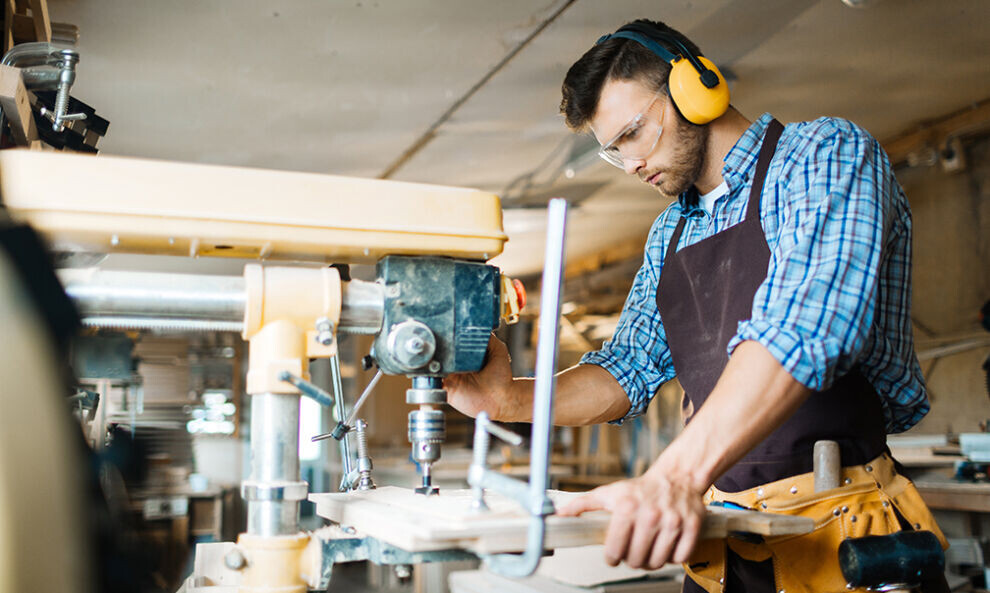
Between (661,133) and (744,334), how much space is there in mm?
728

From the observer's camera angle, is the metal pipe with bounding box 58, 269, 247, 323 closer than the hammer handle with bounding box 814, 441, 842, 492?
Yes

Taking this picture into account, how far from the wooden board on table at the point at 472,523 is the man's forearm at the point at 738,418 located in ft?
0.23

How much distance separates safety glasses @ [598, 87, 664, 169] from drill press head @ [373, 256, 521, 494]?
2.47 ft

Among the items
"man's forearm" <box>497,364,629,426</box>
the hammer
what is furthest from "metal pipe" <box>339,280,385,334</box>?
the hammer

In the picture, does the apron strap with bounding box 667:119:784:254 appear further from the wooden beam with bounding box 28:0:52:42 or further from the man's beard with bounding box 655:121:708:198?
the wooden beam with bounding box 28:0:52:42

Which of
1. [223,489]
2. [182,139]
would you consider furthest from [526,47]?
[223,489]

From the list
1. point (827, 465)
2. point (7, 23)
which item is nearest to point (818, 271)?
point (827, 465)

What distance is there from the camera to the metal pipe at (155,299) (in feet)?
3.03

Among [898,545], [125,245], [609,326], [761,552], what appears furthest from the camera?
A: [609,326]

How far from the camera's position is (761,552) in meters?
1.29

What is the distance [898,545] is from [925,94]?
3.93 metres

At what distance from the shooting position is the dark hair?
1703mm

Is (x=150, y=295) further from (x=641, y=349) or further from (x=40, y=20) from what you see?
(x=40, y=20)

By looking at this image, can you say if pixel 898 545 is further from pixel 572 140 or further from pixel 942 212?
pixel 942 212
